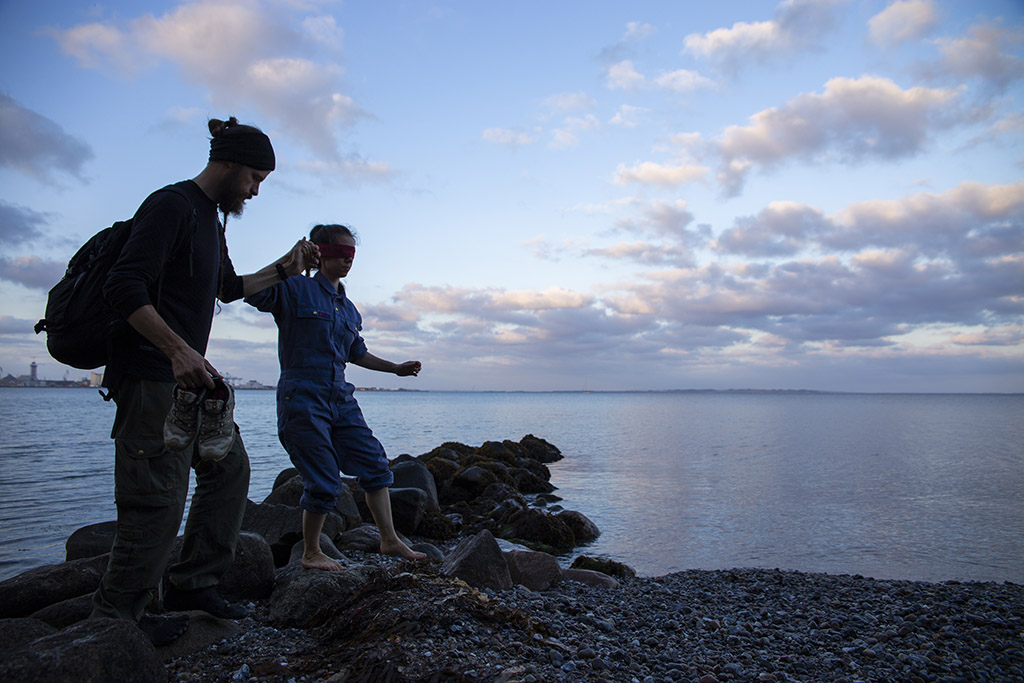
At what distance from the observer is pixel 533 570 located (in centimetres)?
653

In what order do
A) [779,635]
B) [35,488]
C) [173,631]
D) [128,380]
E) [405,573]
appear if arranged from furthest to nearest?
[35,488] → [779,635] → [405,573] → [173,631] → [128,380]

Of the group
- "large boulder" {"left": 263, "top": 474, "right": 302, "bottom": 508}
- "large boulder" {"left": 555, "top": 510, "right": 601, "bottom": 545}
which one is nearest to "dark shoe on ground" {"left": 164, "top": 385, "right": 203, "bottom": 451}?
"large boulder" {"left": 263, "top": 474, "right": 302, "bottom": 508}

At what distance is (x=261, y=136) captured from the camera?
323 centimetres

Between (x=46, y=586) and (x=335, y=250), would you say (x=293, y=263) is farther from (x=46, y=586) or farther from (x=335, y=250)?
(x=46, y=586)

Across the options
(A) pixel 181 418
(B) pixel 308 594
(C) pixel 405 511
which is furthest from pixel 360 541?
(A) pixel 181 418

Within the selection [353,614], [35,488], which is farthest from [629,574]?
[35,488]

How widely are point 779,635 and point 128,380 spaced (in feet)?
16.0

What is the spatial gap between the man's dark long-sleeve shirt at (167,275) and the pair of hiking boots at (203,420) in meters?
0.22

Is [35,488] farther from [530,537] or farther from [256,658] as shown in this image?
[256,658]

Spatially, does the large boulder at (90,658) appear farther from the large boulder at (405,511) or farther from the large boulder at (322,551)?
the large boulder at (405,511)

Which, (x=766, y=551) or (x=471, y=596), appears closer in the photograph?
(x=471, y=596)

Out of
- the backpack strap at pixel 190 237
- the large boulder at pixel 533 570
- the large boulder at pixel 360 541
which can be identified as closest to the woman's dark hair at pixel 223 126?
the backpack strap at pixel 190 237

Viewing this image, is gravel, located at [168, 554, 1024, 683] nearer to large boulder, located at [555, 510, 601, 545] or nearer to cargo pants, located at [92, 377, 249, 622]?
cargo pants, located at [92, 377, 249, 622]

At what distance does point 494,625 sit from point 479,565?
1.70 meters
